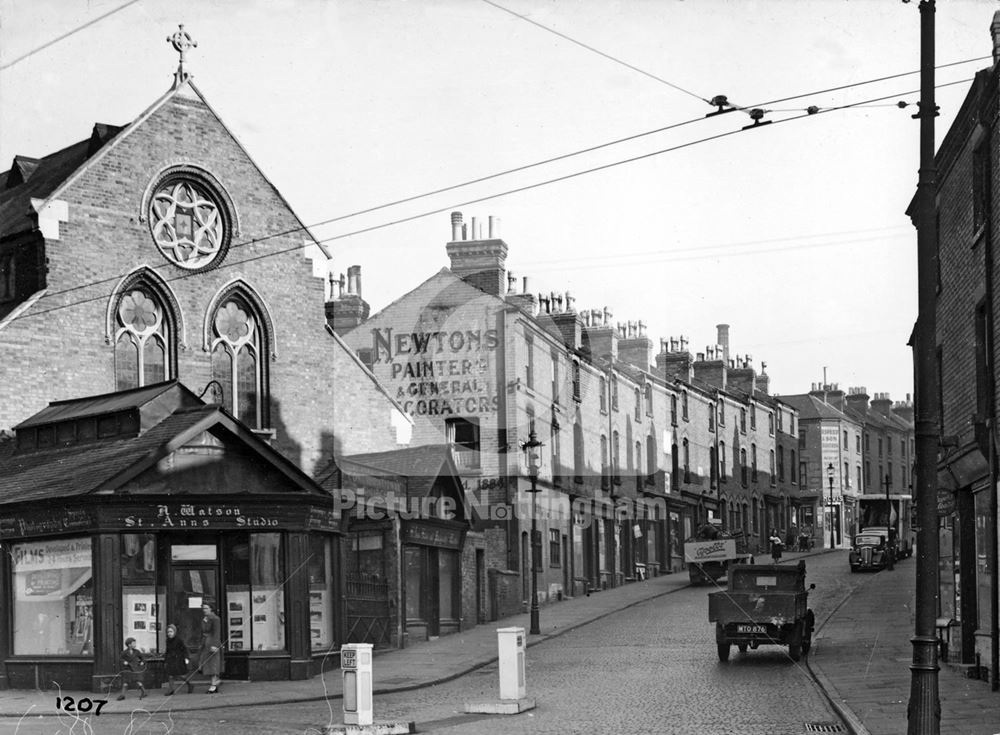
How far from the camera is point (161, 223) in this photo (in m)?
31.0

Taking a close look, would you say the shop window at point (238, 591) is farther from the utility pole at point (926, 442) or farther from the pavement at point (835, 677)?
the utility pole at point (926, 442)

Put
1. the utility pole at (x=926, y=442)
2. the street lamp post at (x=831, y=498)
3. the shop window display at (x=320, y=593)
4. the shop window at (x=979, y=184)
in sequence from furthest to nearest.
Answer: the street lamp post at (x=831, y=498) < the shop window display at (x=320, y=593) < the shop window at (x=979, y=184) < the utility pole at (x=926, y=442)

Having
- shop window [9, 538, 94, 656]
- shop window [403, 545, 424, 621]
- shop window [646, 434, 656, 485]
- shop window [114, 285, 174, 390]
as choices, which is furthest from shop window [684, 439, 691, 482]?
shop window [9, 538, 94, 656]

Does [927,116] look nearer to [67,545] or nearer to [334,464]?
[67,545]

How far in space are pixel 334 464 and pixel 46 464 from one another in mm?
9099

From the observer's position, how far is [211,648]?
76.8 feet

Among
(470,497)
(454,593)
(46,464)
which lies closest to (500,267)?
(470,497)

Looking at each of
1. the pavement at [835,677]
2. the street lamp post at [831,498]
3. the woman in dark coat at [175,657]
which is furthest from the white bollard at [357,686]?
the street lamp post at [831,498]

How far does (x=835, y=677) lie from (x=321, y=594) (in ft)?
33.4

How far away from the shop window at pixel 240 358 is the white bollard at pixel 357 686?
15327 millimetres

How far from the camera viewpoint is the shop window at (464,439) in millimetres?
44469

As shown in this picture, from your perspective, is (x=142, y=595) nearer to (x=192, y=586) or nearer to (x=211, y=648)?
(x=192, y=586)

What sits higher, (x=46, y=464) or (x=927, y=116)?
(x=927, y=116)

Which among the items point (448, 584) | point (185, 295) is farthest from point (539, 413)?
point (185, 295)
